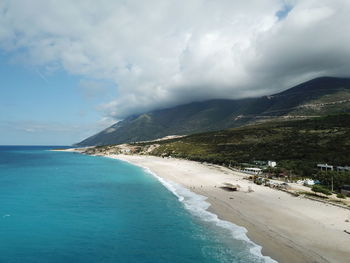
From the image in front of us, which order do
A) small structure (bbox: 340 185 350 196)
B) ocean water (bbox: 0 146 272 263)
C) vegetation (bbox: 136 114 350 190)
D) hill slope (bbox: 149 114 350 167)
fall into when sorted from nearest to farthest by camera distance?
ocean water (bbox: 0 146 272 263) < small structure (bbox: 340 185 350 196) < vegetation (bbox: 136 114 350 190) < hill slope (bbox: 149 114 350 167)

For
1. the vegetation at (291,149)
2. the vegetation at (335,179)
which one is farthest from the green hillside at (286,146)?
the vegetation at (335,179)

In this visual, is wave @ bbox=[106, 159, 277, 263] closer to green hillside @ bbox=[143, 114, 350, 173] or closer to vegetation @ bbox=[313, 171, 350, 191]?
vegetation @ bbox=[313, 171, 350, 191]

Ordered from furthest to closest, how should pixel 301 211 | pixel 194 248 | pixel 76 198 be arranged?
pixel 76 198
pixel 301 211
pixel 194 248

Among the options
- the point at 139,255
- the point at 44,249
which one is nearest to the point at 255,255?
the point at 139,255

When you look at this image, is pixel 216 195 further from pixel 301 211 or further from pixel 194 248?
pixel 194 248

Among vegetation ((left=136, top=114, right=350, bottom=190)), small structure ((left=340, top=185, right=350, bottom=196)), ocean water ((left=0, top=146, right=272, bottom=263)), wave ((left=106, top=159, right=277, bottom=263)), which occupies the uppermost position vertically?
vegetation ((left=136, top=114, right=350, bottom=190))

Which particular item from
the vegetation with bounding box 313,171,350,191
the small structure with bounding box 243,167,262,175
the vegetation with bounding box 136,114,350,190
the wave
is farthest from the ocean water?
the small structure with bounding box 243,167,262,175

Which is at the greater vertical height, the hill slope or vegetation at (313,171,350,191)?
the hill slope

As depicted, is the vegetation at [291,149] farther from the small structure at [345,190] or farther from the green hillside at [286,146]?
the small structure at [345,190]
